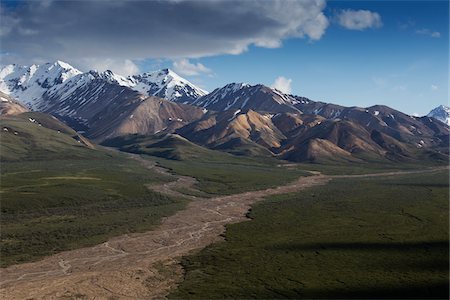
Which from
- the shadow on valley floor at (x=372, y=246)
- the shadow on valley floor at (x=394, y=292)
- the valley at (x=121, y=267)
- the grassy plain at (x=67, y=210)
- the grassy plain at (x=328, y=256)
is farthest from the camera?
the grassy plain at (x=67, y=210)

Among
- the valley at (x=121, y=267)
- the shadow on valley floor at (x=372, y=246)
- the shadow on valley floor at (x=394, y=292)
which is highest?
the shadow on valley floor at (x=372, y=246)

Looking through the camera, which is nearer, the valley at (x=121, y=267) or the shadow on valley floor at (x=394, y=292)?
the shadow on valley floor at (x=394, y=292)

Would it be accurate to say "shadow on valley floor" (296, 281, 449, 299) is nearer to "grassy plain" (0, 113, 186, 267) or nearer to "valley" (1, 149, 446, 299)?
"valley" (1, 149, 446, 299)

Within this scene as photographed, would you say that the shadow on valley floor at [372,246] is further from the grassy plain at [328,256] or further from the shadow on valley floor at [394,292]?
the shadow on valley floor at [394,292]

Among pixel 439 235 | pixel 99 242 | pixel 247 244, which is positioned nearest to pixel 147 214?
pixel 99 242

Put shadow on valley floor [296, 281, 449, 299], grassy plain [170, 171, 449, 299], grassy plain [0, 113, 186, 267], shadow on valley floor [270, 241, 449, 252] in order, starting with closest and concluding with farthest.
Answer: shadow on valley floor [296, 281, 449, 299] → grassy plain [170, 171, 449, 299] → shadow on valley floor [270, 241, 449, 252] → grassy plain [0, 113, 186, 267]

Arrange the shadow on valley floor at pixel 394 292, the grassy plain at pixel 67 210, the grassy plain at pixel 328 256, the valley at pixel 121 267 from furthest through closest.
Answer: the grassy plain at pixel 67 210
the valley at pixel 121 267
the grassy plain at pixel 328 256
the shadow on valley floor at pixel 394 292

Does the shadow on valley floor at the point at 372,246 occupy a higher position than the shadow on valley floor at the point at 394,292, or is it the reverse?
the shadow on valley floor at the point at 372,246

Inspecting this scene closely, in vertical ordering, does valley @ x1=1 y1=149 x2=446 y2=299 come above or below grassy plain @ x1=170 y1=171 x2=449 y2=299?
below

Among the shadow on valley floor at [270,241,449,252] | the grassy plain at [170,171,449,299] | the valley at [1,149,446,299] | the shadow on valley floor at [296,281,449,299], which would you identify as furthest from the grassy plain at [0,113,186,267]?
the shadow on valley floor at [296,281,449,299]

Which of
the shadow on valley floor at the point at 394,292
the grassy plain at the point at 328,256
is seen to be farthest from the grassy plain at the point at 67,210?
the shadow on valley floor at the point at 394,292

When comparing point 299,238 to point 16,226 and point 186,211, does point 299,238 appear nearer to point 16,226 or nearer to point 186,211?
point 186,211

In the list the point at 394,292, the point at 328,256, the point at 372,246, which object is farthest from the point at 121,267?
the point at 372,246
